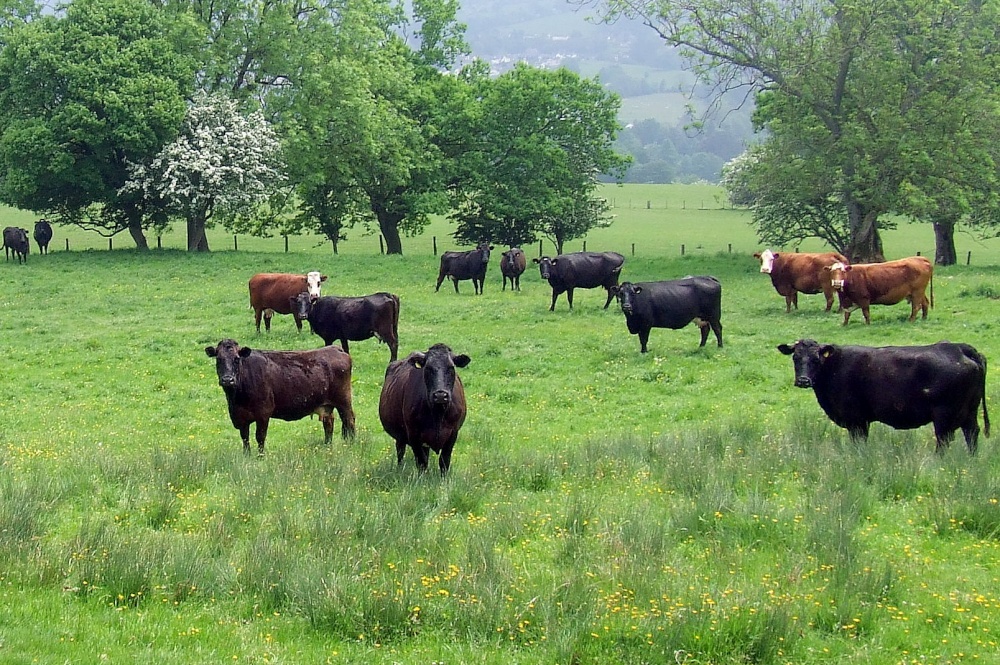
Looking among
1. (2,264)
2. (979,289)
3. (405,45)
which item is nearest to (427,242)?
(405,45)

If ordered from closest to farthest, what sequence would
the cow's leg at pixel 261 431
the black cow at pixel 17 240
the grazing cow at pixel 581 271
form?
the cow's leg at pixel 261 431 → the grazing cow at pixel 581 271 → the black cow at pixel 17 240

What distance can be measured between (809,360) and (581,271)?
1644 cm

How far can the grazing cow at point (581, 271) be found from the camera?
28.4 meters

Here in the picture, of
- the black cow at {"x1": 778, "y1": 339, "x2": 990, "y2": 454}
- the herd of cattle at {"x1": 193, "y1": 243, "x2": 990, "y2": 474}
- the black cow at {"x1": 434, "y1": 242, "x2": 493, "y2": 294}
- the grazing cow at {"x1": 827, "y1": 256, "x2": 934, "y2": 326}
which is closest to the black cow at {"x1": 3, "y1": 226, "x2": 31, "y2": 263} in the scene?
the black cow at {"x1": 434, "y1": 242, "x2": 493, "y2": 294}

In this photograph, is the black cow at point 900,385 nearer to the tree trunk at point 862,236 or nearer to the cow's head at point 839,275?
the cow's head at point 839,275

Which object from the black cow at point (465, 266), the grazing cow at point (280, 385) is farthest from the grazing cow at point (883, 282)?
the grazing cow at point (280, 385)

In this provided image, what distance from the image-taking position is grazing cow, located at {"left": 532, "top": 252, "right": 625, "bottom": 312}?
2839 centimetres

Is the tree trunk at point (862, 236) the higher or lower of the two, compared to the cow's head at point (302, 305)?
higher

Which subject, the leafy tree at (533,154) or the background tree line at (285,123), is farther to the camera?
the leafy tree at (533,154)

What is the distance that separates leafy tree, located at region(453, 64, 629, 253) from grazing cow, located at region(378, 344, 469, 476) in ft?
114

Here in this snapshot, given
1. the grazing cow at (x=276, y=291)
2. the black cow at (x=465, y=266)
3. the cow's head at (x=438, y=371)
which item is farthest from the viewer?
the black cow at (x=465, y=266)

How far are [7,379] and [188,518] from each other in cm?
1210

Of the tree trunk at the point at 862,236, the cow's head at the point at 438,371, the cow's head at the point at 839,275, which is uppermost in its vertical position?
the tree trunk at the point at 862,236

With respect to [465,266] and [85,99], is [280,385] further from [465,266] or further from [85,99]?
[85,99]
